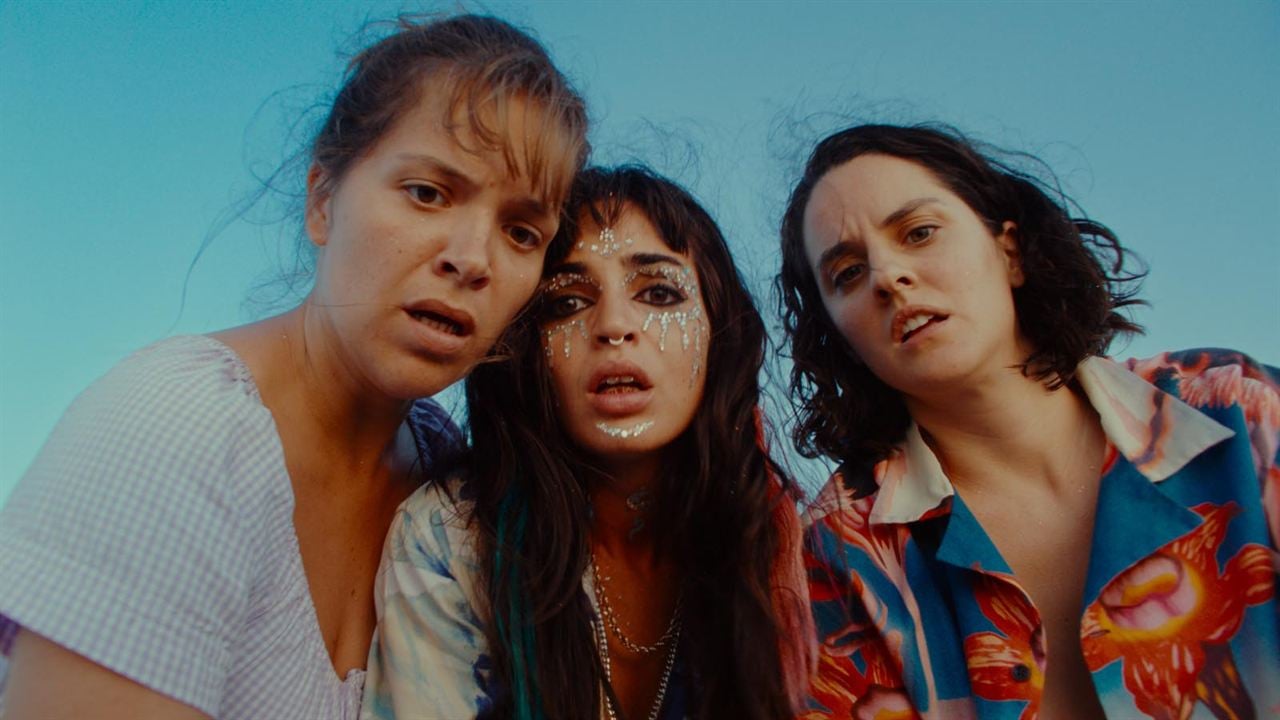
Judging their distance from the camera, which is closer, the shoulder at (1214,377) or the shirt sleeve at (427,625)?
the shirt sleeve at (427,625)

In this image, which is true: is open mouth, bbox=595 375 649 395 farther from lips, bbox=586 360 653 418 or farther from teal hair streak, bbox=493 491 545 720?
teal hair streak, bbox=493 491 545 720

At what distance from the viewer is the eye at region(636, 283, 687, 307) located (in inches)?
102

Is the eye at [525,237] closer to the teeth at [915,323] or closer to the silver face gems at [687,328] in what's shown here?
the silver face gems at [687,328]

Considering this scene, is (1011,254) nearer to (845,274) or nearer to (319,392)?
(845,274)

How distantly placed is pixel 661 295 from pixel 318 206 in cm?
99

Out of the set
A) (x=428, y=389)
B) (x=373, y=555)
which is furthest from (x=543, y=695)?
(x=428, y=389)

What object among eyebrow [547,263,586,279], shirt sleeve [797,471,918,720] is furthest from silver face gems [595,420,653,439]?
shirt sleeve [797,471,918,720]

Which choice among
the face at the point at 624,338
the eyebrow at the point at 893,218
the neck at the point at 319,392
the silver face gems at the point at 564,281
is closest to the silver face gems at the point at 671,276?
the face at the point at 624,338

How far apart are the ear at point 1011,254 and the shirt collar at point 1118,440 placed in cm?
35

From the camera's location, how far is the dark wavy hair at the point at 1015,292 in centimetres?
296

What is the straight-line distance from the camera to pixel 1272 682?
2.31m

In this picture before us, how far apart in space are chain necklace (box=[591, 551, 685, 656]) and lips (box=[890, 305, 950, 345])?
41.3 inches

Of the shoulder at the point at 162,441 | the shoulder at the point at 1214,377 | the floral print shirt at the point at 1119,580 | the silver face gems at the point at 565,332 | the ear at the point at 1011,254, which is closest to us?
the shoulder at the point at 162,441

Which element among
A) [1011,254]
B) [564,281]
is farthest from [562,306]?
[1011,254]
